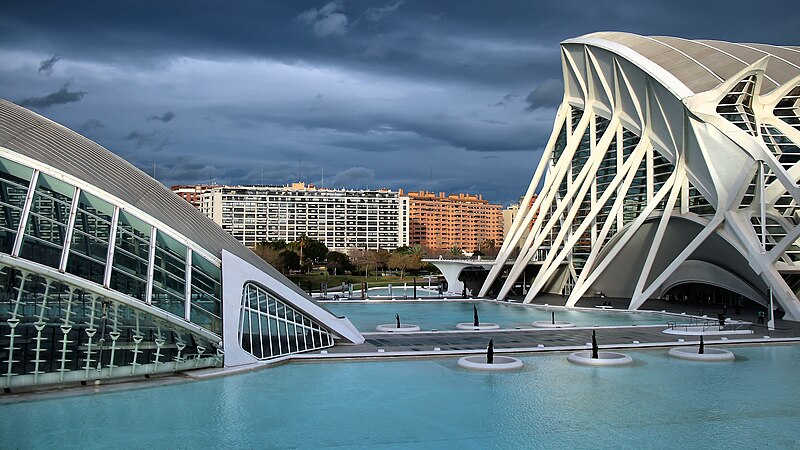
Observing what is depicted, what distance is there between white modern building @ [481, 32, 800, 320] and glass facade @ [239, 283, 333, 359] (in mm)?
27578

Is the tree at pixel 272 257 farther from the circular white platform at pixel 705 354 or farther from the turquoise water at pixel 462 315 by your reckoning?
the circular white platform at pixel 705 354

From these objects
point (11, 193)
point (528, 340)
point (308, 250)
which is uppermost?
point (308, 250)

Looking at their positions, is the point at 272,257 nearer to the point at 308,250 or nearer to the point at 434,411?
the point at 308,250

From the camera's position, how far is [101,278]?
73.2ft

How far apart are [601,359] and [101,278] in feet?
61.0

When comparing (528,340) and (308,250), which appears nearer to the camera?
(528,340)

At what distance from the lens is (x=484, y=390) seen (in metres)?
23.2

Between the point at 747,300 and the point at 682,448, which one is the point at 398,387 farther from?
the point at 747,300

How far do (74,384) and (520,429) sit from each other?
553 inches

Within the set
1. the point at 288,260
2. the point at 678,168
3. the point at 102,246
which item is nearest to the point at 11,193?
the point at 102,246

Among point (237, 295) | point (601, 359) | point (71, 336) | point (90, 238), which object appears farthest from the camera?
point (601, 359)

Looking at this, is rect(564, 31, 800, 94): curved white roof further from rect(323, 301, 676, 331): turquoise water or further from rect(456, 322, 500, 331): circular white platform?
rect(456, 322, 500, 331): circular white platform

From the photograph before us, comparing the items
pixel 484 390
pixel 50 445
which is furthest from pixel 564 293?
pixel 50 445

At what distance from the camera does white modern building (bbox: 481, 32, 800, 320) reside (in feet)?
149
